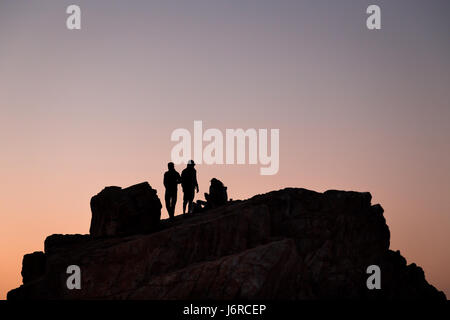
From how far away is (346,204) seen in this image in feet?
149

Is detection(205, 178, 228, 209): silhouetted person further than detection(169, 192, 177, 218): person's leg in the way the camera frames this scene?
Yes

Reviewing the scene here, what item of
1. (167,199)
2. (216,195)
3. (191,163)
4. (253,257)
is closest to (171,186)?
(167,199)

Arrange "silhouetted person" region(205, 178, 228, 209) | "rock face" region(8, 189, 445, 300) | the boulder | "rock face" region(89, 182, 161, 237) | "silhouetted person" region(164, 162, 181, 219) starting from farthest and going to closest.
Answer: the boulder, "silhouetted person" region(205, 178, 228, 209), "silhouetted person" region(164, 162, 181, 219), "rock face" region(89, 182, 161, 237), "rock face" region(8, 189, 445, 300)

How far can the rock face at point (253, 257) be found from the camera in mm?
37906

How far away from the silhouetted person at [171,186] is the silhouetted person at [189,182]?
1.34 ft

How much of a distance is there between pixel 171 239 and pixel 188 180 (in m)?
6.89

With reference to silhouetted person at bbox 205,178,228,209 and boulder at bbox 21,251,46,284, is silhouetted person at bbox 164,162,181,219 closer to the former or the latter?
silhouetted person at bbox 205,178,228,209

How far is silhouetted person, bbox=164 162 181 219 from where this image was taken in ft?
153

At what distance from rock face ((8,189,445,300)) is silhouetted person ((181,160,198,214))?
171 cm

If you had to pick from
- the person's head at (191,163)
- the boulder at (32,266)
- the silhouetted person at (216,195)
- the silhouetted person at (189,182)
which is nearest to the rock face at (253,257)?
the silhouetted person at (189,182)

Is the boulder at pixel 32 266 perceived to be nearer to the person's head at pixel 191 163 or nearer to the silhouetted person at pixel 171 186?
the silhouetted person at pixel 171 186

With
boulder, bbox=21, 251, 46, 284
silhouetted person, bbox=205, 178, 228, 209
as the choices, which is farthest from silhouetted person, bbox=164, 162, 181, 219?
boulder, bbox=21, 251, 46, 284
